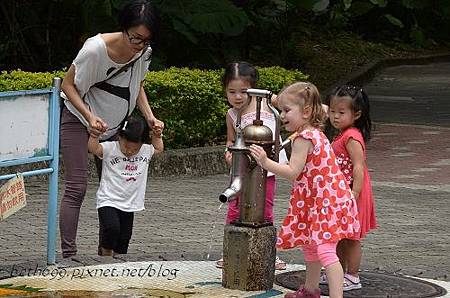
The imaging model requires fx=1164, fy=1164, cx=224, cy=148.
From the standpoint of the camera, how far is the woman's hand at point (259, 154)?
5734mm

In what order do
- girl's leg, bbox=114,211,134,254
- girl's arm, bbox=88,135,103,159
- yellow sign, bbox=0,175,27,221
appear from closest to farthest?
yellow sign, bbox=0,175,27,221, girl's arm, bbox=88,135,103,159, girl's leg, bbox=114,211,134,254

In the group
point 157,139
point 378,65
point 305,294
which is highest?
point 378,65

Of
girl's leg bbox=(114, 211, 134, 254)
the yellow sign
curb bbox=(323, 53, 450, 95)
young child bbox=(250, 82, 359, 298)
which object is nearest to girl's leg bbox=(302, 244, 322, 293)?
young child bbox=(250, 82, 359, 298)

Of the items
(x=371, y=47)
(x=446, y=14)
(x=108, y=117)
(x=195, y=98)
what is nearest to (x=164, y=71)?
(x=195, y=98)

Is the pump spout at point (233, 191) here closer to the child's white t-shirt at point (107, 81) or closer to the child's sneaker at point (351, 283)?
the child's sneaker at point (351, 283)

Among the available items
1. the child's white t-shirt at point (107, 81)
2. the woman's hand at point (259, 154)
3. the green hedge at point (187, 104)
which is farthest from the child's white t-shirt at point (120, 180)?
the green hedge at point (187, 104)

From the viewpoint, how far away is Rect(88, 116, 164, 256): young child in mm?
6957

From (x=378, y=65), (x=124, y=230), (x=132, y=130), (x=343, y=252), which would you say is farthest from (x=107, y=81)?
(x=378, y=65)

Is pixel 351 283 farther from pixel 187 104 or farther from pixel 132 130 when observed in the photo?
pixel 187 104

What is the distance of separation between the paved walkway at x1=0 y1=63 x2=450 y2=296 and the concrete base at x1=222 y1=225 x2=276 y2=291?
0.98 meters

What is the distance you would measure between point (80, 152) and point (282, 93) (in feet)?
4.86

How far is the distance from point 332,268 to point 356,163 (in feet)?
2.40

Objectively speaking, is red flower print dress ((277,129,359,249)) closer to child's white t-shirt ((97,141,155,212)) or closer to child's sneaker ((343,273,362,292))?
child's sneaker ((343,273,362,292))

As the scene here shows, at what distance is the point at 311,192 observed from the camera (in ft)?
19.2
